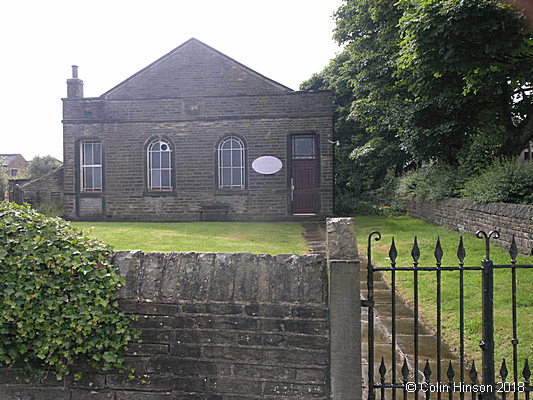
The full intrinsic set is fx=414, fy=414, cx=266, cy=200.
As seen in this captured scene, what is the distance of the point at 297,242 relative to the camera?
11.6m

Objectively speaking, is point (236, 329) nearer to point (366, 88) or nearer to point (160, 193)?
point (160, 193)

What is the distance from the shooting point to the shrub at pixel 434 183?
1388cm

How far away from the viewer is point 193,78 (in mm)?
18312

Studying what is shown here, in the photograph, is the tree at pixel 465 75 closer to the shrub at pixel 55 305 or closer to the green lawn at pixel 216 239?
the green lawn at pixel 216 239

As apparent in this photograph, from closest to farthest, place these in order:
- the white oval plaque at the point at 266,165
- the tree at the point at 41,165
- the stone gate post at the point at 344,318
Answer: the stone gate post at the point at 344,318
the white oval plaque at the point at 266,165
the tree at the point at 41,165

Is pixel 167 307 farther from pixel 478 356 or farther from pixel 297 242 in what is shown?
pixel 297 242

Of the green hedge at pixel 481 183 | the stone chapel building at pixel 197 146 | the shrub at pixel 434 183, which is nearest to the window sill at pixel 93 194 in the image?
the stone chapel building at pixel 197 146

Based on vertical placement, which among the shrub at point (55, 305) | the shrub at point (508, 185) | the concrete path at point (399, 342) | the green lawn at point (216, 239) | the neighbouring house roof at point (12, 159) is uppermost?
the neighbouring house roof at point (12, 159)

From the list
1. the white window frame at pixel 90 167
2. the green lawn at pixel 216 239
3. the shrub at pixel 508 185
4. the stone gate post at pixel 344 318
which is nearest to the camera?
the stone gate post at pixel 344 318

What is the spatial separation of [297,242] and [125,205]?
10.1 meters

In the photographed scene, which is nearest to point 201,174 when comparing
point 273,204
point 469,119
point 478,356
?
point 273,204

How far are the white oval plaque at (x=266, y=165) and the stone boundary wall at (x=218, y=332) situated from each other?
15.0m

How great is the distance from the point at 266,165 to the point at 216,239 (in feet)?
22.0

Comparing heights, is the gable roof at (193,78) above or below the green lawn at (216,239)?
above
